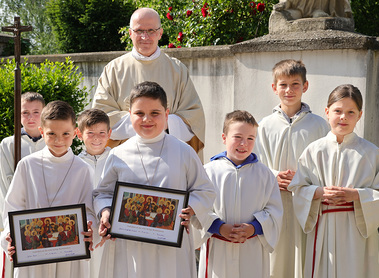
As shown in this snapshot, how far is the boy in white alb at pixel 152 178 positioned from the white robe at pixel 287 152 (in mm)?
1298

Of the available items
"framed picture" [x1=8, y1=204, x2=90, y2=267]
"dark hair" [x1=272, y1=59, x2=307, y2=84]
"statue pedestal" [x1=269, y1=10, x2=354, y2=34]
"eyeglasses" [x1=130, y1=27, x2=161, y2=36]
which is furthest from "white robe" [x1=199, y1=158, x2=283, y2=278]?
"statue pedestal" [x1=269, y1=10, x2=354, y2=34]

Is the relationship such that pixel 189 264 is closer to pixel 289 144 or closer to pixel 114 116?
pixel 289 144

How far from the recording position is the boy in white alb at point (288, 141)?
4.91 metres

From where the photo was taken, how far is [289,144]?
4.96 meters

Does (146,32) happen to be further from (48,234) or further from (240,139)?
(48,234)

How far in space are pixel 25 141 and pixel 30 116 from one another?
0.71 feet

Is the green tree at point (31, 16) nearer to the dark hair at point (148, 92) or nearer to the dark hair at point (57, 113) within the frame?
the dark hair at point (57, 113)

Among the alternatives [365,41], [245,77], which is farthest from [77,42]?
[365,41]

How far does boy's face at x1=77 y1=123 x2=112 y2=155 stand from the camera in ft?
16.1

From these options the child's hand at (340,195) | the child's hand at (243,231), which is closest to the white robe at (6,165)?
the child's hand at (243,231)

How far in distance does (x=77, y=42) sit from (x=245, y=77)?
13.7m

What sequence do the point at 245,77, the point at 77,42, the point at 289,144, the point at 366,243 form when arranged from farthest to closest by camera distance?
the point at 77,42, the point at 245,77, the point at 289,144, the point at 366,243

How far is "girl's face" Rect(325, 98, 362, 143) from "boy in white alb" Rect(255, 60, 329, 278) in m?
0.44

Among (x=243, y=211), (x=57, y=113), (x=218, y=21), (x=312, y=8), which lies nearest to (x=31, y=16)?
(x=218, y=21)
